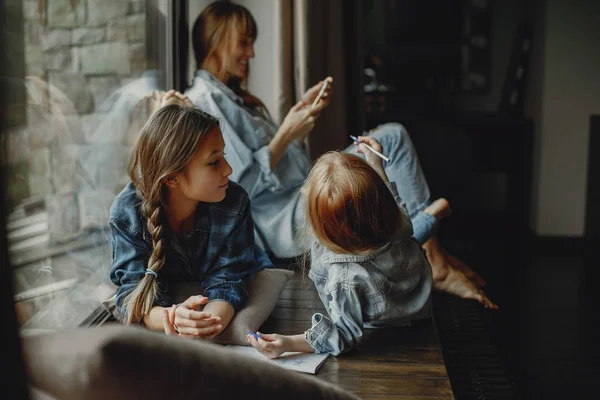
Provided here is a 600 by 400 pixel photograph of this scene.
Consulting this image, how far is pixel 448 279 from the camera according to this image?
294 centimetres

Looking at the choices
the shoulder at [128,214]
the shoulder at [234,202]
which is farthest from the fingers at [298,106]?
the shoulder at [128,214]

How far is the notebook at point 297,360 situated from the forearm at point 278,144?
1016 mm

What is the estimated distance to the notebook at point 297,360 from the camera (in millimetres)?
1671

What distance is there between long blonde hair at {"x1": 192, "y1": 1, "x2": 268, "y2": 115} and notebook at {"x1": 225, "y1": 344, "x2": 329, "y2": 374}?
4.43ft

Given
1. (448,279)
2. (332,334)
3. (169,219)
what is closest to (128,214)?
(169,219)

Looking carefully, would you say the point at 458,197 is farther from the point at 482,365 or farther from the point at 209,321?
the point at 209,321

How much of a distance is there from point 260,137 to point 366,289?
105 centimetres

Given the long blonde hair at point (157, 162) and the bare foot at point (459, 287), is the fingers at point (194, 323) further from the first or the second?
the bare foot at point (459, 287)

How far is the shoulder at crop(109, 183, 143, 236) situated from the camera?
180 centimetres

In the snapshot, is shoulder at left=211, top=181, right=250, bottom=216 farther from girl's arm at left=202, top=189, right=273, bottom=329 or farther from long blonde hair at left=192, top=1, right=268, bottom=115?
long blonde hair at left=192, top=1, right=268, bottom=115

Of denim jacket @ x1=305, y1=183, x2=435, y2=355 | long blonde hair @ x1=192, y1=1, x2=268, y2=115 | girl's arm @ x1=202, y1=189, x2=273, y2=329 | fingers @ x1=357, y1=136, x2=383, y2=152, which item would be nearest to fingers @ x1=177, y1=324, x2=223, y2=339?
girl's arm @ x1=202, y1=189, x2=273, y2=329

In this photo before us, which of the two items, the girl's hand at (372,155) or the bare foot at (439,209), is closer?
the girl's hand at (372,155)

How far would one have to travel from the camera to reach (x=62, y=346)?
32.6 inches

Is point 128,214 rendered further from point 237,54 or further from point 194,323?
point 237,54
